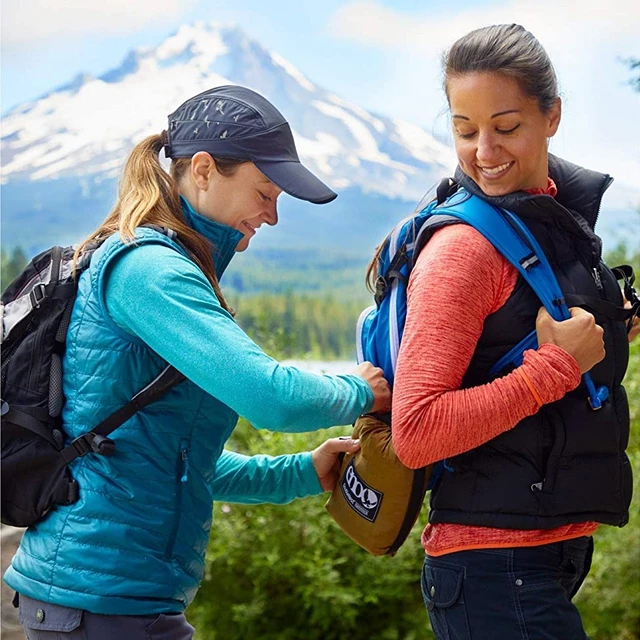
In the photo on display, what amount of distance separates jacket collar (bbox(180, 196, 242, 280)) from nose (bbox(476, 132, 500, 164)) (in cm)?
49

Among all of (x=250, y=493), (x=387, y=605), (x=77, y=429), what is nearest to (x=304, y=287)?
(x=387, y=605)

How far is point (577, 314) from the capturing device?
1.60m

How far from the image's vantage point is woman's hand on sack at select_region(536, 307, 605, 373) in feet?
5.14

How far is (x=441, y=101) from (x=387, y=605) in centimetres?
268

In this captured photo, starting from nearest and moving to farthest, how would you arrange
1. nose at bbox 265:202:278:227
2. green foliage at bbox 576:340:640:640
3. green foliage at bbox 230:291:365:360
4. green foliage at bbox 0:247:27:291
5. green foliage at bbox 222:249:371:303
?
nose at bbox 265:202:278:227 < green foliage at bbox 576:340:640:640 < green foliage at bbox 230:291:365:360 < green foliage at bbox 0:247:27:291 < green foliage at bbox 222:249:371:303

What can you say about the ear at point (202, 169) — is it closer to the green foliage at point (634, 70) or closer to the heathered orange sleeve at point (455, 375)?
the heathered orange sleeve at point (455, 375)

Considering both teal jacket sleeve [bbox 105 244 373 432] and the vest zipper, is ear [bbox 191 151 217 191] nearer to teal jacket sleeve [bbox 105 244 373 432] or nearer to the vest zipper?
teal jacket sleeve [bbox 105 244 373 432]

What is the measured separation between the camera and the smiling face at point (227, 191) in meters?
1.78

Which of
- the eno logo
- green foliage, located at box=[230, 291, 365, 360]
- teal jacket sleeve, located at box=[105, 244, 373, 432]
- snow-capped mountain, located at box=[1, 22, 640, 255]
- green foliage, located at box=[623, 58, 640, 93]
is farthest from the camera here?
snow-capped mountain, located at box=[1, 22, 640, 255]

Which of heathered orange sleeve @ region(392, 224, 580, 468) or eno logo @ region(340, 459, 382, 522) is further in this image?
eno logo @ region(340, 459, 382, 522)

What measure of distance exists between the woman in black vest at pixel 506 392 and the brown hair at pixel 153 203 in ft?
1.26

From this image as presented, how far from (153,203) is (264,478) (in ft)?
2.18

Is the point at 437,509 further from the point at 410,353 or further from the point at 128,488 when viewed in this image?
the point at 128,488

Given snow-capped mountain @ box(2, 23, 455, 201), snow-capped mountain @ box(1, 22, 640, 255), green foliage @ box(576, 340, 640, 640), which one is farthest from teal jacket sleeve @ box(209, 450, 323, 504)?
snow-capped mountain @ box(2, 23, 455, 201)
